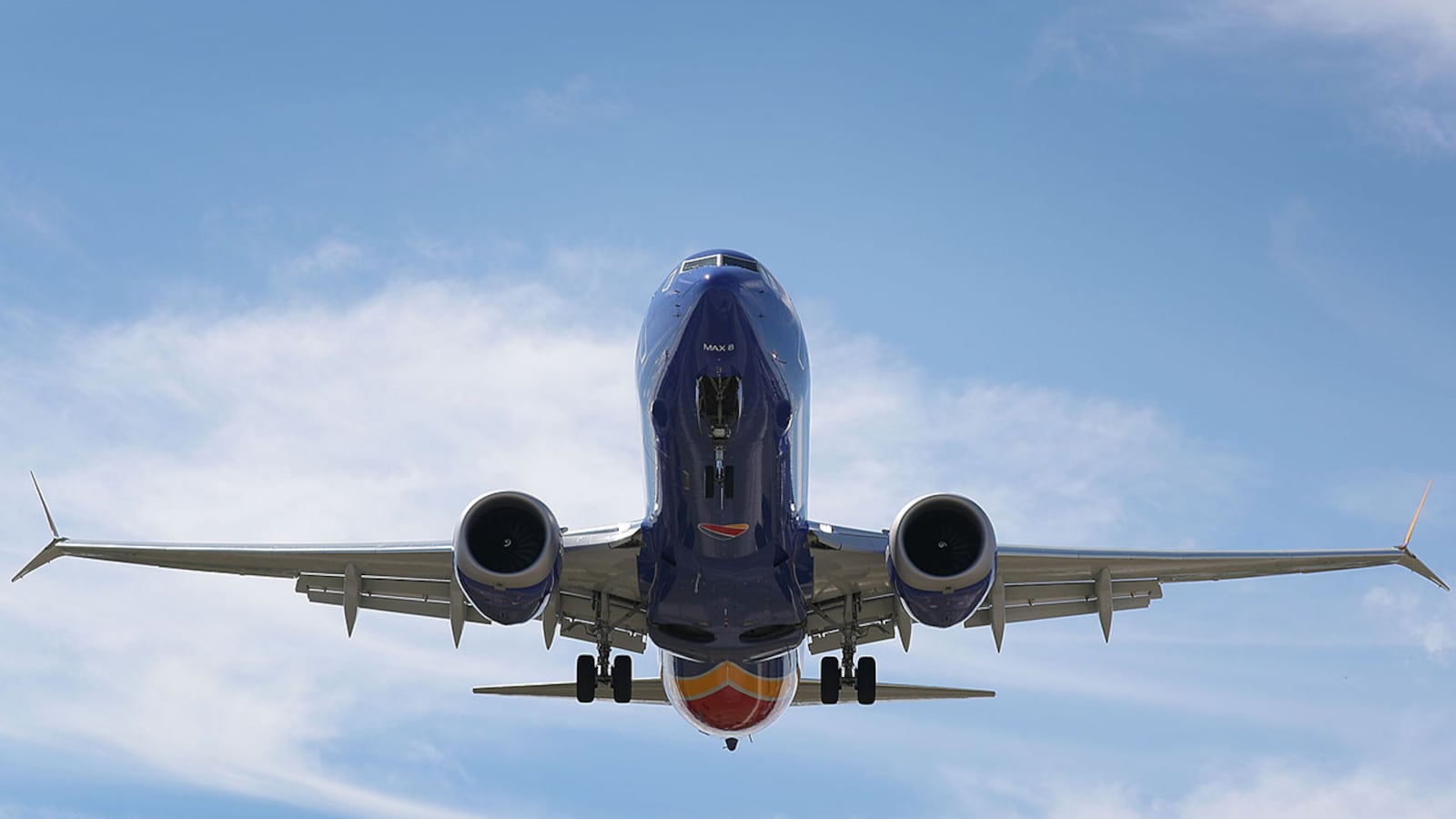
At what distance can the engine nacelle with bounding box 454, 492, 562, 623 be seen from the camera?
16.9m

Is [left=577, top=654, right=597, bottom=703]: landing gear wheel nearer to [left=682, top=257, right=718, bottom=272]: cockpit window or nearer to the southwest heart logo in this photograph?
the southwest heart logo

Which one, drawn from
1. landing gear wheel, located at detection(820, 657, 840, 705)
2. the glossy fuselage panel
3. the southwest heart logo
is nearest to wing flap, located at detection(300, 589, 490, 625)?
the glossy fuselage panel

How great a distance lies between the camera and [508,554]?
680 inches

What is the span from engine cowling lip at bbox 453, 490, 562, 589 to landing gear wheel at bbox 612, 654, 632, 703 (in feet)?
19.0

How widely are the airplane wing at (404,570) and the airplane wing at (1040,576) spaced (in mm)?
2780

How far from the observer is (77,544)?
19.8 metres

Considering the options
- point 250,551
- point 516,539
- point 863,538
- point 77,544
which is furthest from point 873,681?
point 77,544

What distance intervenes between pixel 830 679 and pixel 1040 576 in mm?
3847

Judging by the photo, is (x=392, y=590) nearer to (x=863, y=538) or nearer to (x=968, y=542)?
(x=863, y=538)

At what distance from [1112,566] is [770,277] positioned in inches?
277

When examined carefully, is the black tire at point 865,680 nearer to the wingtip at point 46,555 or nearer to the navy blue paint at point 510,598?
the navy blue paint at point 510,598

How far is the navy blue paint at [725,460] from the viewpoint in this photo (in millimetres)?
16266

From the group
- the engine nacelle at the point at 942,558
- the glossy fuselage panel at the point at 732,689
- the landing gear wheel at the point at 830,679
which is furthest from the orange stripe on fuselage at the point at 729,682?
the engine nacelle at the point at 942,558

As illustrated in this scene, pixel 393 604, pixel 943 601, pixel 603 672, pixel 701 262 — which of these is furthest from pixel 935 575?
pixel 393 604
